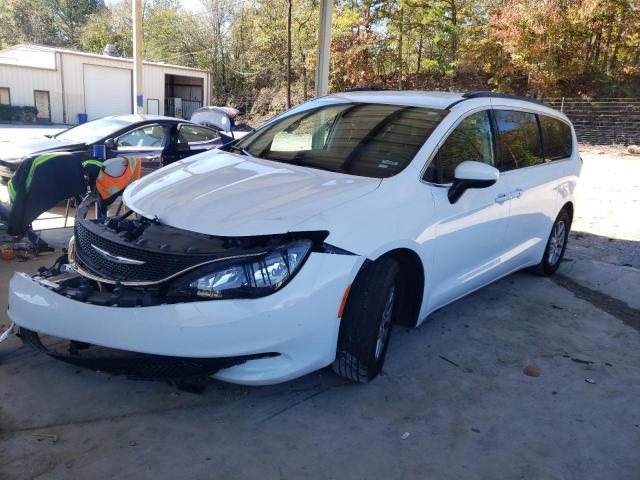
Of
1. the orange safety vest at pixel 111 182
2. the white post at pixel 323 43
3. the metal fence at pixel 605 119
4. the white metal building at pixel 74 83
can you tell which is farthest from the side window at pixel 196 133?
the white metal building at pixel 74 83

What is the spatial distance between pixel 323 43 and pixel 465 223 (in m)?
5.12

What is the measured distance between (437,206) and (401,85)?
2774 cm

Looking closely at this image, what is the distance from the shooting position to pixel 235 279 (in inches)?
103

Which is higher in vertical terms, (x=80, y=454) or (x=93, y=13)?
(x=93, y=13)

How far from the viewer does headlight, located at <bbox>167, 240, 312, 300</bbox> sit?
2.59 metres

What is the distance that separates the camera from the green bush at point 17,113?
100.0 ft

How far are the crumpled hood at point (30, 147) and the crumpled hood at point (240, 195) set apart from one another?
4675 millimetres

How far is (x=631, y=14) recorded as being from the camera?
24141 mm

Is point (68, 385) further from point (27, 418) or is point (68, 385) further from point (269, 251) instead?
point (269, 251)

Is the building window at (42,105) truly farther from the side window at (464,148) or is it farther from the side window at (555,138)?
the side window at (464,148)

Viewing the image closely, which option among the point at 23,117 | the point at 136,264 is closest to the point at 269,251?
the point at 136,264

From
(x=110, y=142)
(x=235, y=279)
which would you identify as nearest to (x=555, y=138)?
(x=235, y=279)

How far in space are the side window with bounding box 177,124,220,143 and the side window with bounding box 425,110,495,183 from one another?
6008 mm

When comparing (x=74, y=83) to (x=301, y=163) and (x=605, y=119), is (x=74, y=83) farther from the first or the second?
(x=301, y=163)
